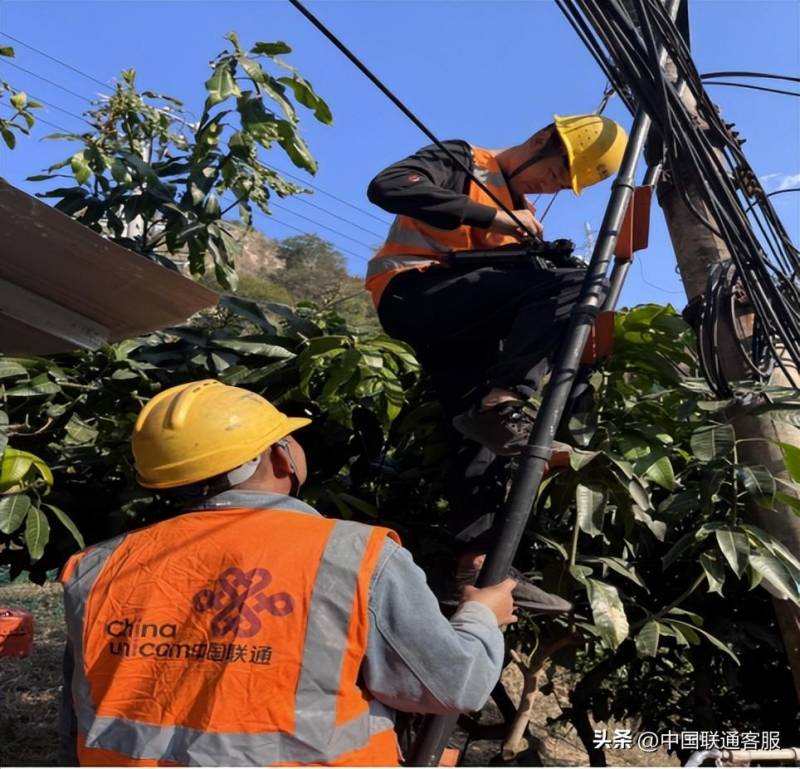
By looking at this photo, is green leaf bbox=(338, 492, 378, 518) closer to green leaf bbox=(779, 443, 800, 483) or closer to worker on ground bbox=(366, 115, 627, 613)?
worker on ground bbox=(366, 115, 627, 613)

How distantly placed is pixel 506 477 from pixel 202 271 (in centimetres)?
221

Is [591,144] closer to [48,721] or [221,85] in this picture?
[221,85]

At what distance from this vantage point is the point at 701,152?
120 inches

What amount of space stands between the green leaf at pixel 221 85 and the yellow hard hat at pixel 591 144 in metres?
1.75

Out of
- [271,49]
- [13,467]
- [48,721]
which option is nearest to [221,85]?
[271,49]

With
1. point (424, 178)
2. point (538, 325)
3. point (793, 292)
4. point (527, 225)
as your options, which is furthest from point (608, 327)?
point (793, 292)

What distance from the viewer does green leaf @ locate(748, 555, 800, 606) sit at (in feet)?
10.1

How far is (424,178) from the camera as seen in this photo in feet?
10.0

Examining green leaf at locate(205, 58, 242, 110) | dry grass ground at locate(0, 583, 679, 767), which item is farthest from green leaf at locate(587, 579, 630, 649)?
green leaf at locate(205, 58, 242, 110)

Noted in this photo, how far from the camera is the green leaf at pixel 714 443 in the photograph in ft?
10.6

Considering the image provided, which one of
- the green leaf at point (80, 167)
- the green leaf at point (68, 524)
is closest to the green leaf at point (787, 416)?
the green leaf at point (68, 524)

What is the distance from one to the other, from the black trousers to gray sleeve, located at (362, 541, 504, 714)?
101 centimetres

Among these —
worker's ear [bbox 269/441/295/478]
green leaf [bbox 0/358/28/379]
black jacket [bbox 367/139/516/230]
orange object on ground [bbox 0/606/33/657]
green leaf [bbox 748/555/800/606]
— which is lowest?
orange object on ground [bbox 0/606/33/657]

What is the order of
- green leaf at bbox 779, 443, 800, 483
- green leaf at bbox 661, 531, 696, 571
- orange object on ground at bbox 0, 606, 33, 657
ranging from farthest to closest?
orange object on ground at bbox 0, 606, 33, 657 → green leaf at bbox 661, 531, 696, 571 → green leaf at bbox 779, 443, 800, 483
